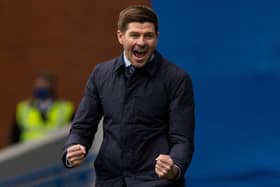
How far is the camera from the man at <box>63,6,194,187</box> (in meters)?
5.42

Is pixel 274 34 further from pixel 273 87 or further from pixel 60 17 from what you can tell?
pixel 60 17

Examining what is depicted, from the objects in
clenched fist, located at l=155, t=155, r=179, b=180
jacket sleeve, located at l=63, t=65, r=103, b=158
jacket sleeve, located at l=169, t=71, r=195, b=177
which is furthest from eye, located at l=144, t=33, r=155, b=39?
clenched fist, located at l=155, t=155, r=179, b=180

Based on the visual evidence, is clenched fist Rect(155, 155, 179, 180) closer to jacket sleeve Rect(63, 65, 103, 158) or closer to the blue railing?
jacket sleeve Rect(63, 65, 103, 158)

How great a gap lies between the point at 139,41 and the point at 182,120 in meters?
0.43

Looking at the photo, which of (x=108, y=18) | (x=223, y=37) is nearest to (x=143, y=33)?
(x=223, y=37)

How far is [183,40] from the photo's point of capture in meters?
7.34

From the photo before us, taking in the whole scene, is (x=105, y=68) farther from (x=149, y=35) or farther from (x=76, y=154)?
(x=76, y=154)

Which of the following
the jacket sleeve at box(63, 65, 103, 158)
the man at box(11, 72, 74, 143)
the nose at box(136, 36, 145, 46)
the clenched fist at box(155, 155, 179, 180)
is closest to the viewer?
the clenched fist at box(155, 155, 179, 180)

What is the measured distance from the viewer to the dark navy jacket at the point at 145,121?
5.46 m

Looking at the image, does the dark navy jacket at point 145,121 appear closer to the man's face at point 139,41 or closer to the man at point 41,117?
the man's face at point 139,41

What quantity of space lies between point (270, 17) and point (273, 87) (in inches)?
17.1

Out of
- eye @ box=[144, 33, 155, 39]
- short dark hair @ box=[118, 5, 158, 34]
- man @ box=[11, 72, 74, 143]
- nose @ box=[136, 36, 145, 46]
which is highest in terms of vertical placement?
man @ box=[11, 72, 74, 143]

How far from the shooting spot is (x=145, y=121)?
18.0 ft

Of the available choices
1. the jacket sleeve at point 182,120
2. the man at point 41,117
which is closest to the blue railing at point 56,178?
the man at point 41,117
